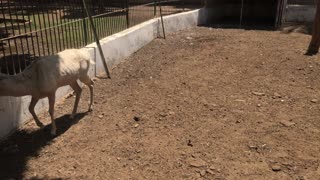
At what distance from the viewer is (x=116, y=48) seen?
28.8ft

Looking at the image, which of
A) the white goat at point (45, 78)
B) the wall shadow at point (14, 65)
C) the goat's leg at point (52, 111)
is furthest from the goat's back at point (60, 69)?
the wall shadow at point (14, 65)

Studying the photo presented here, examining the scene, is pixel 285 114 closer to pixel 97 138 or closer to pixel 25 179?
pixel 97 138

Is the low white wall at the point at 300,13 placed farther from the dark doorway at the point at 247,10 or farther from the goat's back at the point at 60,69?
the goat's back at the point at 60,69

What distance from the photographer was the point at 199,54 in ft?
32.7

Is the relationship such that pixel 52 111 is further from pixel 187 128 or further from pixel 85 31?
pixel 85 31

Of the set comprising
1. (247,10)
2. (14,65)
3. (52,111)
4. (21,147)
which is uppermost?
(14,65)

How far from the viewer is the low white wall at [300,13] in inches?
622

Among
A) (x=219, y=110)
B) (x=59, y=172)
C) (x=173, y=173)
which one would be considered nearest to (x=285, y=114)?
(x=219, y=110)

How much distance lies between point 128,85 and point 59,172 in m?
3.32

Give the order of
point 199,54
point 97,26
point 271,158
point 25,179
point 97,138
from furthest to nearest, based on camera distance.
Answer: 1. point 199,54
2. point 97,26
3. point 97,138
4. point 271,158
5. point 25,179

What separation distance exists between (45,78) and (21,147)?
38.8 inches

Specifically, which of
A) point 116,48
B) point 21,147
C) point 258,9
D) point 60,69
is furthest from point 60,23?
point 258,9

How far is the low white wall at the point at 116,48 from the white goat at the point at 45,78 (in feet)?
1.08

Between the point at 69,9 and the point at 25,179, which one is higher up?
the point at 69,9
